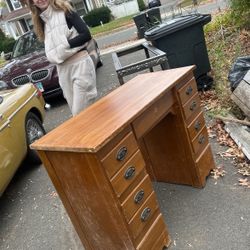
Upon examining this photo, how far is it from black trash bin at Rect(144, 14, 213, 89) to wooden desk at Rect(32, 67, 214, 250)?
7.74 ft

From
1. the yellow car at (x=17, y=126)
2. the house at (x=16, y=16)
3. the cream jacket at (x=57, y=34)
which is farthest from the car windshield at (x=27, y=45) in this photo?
the house at (x=16, y=16)

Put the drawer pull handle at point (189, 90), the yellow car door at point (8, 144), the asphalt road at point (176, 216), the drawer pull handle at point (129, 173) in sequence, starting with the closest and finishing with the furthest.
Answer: the drawer pull handle at point (129, 173) → the asphalt road at point (176, 216) → the drawer pull handle at point (189, 90) → the yellow car door at point (8, 144)

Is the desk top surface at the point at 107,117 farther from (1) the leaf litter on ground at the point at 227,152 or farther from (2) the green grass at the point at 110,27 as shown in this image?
(2) the green grass at the point at 110,27

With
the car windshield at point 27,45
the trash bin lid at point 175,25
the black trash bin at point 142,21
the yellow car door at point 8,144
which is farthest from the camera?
the black trash bin at point 142,21

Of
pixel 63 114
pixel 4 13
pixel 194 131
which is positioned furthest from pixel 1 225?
pixel 4 13

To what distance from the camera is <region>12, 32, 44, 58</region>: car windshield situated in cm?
981

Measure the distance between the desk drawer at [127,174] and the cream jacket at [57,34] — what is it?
1.51m

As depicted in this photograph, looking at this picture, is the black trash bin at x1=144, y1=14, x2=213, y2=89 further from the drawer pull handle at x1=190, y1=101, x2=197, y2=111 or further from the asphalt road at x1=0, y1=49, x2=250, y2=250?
the drawer pull handle at x1=190, y1=101, x2=197, y2=111

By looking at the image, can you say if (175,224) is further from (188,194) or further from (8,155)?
(8,155)

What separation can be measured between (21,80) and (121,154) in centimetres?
652

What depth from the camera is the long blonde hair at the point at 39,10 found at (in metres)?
3.79

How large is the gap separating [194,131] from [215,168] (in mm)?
641

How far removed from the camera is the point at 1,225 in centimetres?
441

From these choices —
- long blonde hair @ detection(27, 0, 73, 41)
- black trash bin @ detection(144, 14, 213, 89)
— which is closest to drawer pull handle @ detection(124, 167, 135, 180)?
long blonde hair @ detection(27, 0, 73, 41)
